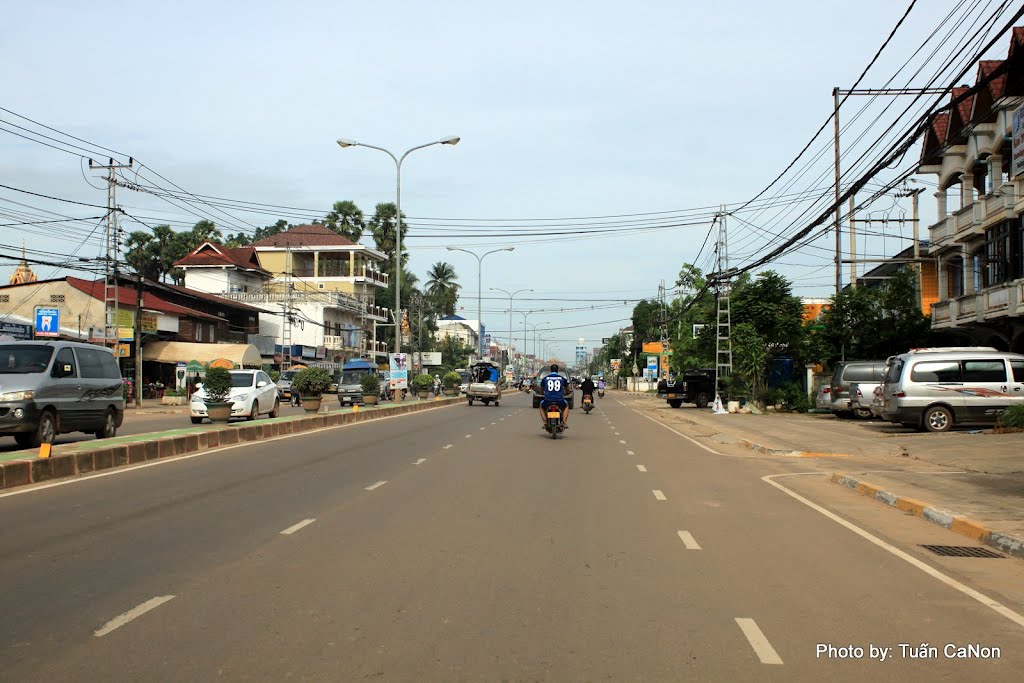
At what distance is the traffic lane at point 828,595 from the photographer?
5484mm

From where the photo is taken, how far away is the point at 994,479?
1448cm

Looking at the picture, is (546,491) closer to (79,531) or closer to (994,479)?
(79,531)

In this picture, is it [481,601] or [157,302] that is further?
[157,302]

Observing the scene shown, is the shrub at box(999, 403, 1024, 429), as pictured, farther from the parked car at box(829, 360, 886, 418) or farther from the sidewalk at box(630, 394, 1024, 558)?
the parked car at box(829, 360, 886, 418)

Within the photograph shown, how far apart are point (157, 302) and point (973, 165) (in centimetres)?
4579

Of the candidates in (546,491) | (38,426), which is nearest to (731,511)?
(546,491)

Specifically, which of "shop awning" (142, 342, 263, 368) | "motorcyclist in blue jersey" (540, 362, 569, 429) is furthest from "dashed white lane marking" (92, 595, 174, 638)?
"shop awning" (142, 342, 263, 368)

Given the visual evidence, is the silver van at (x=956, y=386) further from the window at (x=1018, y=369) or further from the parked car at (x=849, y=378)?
the parked car at (x=849, y=378)

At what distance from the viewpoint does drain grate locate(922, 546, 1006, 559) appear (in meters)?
9.01

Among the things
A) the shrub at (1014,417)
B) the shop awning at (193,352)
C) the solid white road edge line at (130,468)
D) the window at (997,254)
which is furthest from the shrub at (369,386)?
the shrub at (1014,417)

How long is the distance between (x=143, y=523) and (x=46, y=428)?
9731mm

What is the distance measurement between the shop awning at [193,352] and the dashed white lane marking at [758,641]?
5278 centimetres

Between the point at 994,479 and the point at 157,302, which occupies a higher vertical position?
the point at 157,302

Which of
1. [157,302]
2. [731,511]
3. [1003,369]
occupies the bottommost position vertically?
[731,511]
